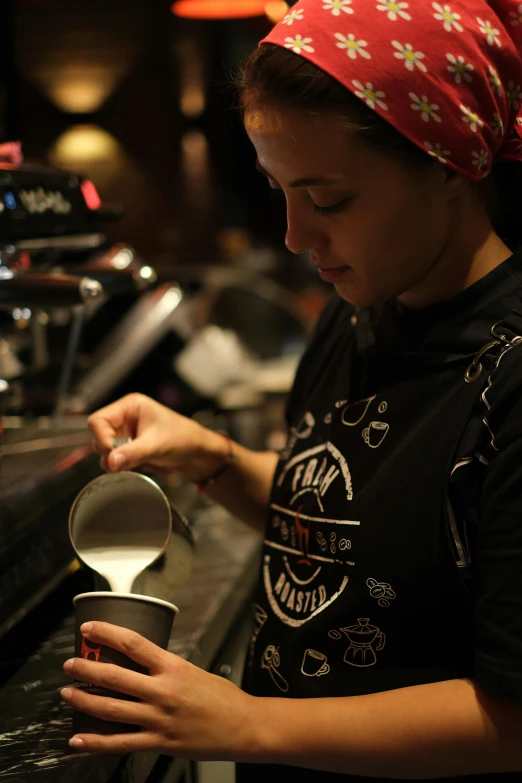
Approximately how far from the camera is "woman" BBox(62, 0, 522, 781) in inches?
29.3

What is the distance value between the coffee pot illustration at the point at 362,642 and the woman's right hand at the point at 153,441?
12.7 inches

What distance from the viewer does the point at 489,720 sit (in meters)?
0.74

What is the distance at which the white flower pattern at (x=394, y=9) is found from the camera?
80 centimetres

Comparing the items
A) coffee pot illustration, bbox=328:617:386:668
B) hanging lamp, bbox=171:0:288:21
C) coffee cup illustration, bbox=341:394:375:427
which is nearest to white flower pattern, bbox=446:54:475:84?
coffee cup illustration, bbox=341:394:375:427

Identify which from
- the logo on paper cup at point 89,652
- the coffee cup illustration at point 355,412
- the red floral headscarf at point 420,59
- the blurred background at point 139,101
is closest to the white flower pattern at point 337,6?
the red floral headscarf at point 420,59

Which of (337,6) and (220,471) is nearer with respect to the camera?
(337,6)

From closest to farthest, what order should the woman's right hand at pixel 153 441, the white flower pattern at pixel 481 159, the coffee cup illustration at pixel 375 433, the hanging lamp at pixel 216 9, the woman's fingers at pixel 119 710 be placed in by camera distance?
the woman's fingers at pixel 119 710
the white flower pattern at pixel 481 159
the coffee cup illustration at pixel 375 433
the woman's right hand at pixel 153 441
the hanging lamp at pixel 216 9

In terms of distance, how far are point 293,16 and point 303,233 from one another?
21 cm

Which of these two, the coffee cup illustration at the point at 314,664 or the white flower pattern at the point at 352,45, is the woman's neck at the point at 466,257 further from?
the coffee cup illustration at the point at 314,664

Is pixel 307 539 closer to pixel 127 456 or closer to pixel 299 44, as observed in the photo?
pixel 127 456

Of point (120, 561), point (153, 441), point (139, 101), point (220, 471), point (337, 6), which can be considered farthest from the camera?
point (139, 101)

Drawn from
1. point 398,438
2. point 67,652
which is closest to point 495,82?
point 398,438

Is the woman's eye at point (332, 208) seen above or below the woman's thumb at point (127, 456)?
above

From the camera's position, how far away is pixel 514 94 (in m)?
0.85
